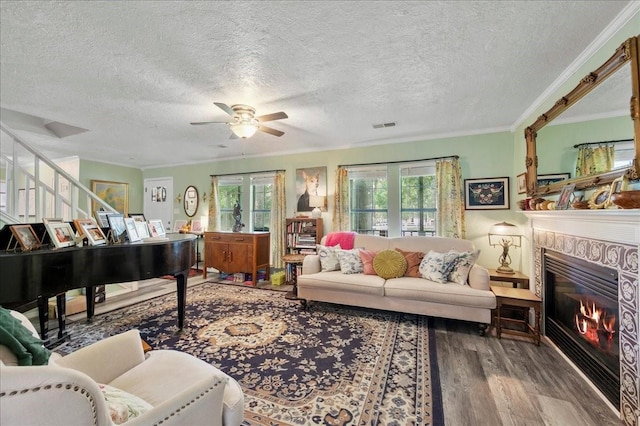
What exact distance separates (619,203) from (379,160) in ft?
10.1

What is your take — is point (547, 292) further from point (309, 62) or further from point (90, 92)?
point (90, 92)

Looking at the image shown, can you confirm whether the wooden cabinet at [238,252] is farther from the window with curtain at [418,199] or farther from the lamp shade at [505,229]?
the lamp shade at [505,229]

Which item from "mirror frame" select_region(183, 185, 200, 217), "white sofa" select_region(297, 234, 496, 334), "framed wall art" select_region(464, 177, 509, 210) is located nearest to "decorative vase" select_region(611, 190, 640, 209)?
"white sofa" select_region(297, 234, 496, 334)

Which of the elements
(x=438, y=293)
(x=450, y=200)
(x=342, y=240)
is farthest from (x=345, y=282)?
(x=450, y=200)

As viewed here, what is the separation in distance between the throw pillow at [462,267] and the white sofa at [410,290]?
5cm

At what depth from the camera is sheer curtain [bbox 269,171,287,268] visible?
16.4 feet

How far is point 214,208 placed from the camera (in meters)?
5.67

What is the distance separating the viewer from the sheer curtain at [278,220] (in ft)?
16.4

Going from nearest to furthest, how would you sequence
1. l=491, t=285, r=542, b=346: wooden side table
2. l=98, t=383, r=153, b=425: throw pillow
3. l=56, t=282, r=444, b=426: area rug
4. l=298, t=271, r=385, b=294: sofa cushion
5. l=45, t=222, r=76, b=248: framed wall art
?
l=98, t=383, r=153, b=425: throw pillow
l=56, t=282, r=444, b=426: area rug
l=45, t=222, r=76, b=248: framed wall art
l=491, t=285, r=542, b=346: wooden side table
l=298, t=271, r=385, b=294: sofa cushion

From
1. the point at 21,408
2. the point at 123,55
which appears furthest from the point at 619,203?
the point at 123,55

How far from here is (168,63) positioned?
2.11 metres

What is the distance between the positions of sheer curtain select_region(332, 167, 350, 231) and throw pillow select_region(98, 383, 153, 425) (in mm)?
3638

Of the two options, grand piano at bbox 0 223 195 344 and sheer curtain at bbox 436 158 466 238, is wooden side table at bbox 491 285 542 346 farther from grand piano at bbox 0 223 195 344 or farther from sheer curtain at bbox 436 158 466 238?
grand piano at bbox 0 223 195 344

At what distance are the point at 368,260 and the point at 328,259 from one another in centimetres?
54
